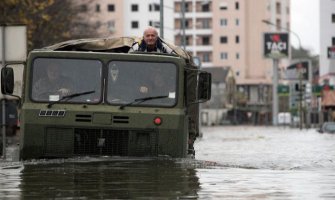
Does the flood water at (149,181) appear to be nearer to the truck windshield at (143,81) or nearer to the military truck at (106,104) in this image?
the military truck at (106,104)

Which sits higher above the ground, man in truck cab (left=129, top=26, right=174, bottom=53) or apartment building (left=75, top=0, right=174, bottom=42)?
apartment building (left=75, top=0, right=174, bottom=42)

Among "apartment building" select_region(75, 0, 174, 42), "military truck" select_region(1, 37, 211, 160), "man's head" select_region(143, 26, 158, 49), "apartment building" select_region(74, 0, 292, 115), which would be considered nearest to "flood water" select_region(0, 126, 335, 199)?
"military truck" select_region(1, 37, 211, 160)

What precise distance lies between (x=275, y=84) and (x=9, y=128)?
10121 cm

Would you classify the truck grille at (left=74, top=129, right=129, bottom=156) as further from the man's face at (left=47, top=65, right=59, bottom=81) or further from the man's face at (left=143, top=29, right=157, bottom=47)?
the man's face at (left=143, top=29, right=157, bottom=47)

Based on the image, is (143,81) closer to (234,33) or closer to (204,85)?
(204,85)

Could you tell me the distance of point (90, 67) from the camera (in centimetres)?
1750

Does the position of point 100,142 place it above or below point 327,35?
below

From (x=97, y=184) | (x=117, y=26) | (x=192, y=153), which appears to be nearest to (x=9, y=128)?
(x=192, y=153)

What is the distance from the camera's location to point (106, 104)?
1731cm

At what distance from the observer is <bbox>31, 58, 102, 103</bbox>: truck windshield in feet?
57.2

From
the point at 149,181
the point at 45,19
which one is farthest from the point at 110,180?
the point at 45,19

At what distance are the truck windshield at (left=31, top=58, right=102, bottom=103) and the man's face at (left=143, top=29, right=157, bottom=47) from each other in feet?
3.60

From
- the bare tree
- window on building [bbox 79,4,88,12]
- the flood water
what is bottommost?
the flood water

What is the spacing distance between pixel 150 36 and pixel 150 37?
0.8 inches
